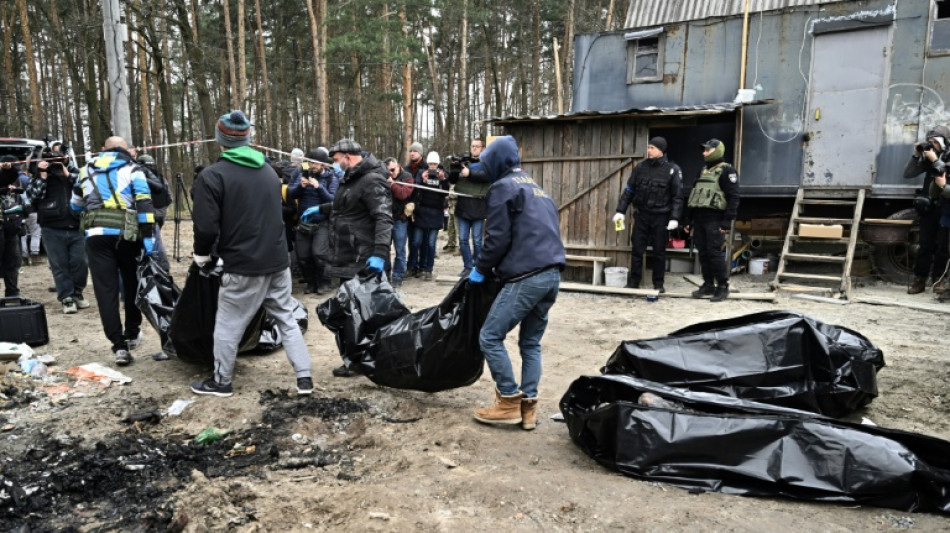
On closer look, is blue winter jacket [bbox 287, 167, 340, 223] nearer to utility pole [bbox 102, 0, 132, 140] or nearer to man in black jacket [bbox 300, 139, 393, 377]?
utility pole [bbox 102, 0, 132, 140]

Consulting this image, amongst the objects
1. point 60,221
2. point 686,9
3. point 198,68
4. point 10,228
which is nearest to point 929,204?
point 686,9

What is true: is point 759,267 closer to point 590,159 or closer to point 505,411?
point 590,159

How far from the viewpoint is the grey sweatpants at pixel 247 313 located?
418cm

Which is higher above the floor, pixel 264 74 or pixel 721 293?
pixel 264 74

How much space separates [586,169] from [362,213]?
4.64 meters

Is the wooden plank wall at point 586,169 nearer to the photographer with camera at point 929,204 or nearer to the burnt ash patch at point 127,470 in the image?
the photographer with camera at point 929,204

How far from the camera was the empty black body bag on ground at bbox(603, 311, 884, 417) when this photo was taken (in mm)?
3826

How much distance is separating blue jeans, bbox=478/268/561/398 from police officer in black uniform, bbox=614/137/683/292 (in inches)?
178

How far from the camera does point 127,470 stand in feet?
10.5

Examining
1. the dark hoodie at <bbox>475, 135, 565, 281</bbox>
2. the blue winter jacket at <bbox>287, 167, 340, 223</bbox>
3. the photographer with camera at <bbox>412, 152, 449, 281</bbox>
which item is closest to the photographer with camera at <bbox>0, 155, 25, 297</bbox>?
the blue winter jacket at <bbox>287, 167, 340, 223</bbox>

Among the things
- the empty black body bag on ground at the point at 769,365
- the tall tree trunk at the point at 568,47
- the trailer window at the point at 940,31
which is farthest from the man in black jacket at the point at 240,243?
the tall tree trunk at the point at 568,47

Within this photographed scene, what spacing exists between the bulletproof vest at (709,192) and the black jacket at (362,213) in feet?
13.7

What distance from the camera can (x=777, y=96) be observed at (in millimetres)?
9859

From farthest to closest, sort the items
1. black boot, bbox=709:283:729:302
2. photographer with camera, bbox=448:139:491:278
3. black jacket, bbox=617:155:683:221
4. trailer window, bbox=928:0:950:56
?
photographer with camera, bbox=448:139:491:278 → trailer window, bbox=928:0:950:56 → black jacket, bbox=617:155:683:221 → black boot, bbox=709:283:729:302
